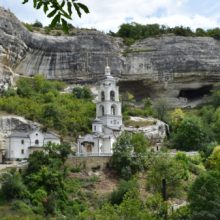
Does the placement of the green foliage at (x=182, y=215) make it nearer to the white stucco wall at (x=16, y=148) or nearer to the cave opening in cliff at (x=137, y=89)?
the white stucco wall at (x=16, y=148)

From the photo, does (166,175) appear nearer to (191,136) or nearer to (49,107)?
(191,136)

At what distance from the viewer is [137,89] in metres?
78.1

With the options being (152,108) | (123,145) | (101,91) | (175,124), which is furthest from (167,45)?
(123,145)

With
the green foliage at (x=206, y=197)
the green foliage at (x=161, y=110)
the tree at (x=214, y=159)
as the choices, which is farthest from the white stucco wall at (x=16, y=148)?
the green foliage at (x=161, y=110)

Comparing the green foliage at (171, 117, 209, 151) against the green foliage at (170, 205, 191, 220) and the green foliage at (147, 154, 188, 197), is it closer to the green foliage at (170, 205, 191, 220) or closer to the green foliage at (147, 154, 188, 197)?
the green foliage at (147, 154, 188, 197)

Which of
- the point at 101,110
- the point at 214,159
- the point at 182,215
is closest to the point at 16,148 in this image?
the point at 101,110

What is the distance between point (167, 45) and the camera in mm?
78375

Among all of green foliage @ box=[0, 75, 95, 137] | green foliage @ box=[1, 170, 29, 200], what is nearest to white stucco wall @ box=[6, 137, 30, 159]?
green foliage @ box=[0, 75, 95, 137]

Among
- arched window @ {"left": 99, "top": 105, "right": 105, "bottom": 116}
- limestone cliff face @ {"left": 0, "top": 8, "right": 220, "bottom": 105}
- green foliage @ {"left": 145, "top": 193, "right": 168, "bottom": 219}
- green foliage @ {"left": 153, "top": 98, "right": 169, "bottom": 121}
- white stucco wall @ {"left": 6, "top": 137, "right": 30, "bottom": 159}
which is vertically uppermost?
limestone cliff face @ {"left": 0, "top": 8, "right": 220, "bottom": 105}

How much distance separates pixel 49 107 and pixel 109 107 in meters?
5.84

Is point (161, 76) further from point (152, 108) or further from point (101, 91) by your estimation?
point (101, 91)

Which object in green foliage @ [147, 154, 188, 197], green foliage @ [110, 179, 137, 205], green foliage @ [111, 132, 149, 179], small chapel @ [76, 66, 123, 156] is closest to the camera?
green foliage @ [110, 179, 137, 205]

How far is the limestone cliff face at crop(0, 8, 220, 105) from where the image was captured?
2936 inches

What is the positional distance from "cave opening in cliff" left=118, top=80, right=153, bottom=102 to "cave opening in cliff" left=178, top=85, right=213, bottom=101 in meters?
4.39
